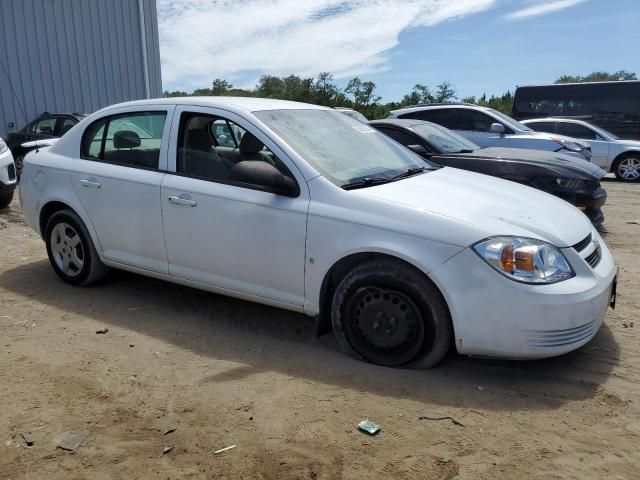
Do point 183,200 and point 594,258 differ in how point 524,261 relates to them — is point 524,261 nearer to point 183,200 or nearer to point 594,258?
point 594,258

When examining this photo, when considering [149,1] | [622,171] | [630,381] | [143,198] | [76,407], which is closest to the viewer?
[76,407]

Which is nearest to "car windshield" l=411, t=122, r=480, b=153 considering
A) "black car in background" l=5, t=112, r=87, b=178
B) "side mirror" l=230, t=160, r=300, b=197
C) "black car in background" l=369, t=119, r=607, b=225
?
"black car in background" l=369, t=119, r=607, b=225

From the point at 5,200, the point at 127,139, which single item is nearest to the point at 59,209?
the point at 127,139

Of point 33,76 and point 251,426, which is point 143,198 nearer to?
point 251,426

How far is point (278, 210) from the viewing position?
11.7 ft

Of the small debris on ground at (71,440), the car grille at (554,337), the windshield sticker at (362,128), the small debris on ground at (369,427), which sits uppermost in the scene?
the windshield sticker at (362,128)

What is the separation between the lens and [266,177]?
3.49 meters

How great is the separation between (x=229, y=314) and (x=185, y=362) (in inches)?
33.3

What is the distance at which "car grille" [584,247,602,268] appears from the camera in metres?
3.35

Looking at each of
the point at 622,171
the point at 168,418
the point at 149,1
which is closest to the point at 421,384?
the point at 168,418

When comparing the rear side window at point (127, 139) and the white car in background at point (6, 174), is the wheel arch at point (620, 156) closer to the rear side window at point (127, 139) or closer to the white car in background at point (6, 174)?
the rear side window at point (127, 139)

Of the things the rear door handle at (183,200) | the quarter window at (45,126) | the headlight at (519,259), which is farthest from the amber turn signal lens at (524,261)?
the quarter window at (45,126)

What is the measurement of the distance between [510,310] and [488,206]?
72cm

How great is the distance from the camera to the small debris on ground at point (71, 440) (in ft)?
8.75
